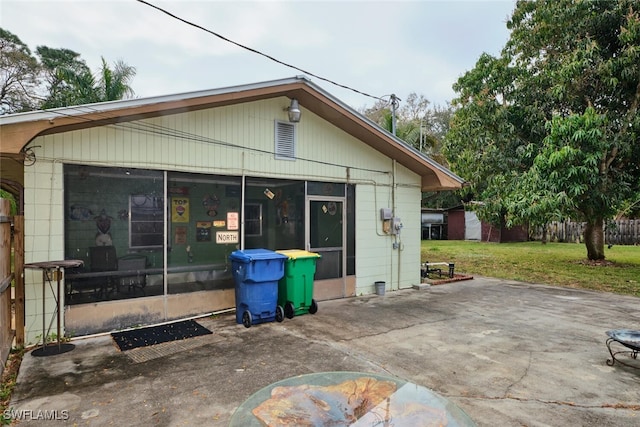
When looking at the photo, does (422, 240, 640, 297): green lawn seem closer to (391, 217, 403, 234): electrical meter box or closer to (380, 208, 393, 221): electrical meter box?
(391, 217, 403, 234): electrical meter box

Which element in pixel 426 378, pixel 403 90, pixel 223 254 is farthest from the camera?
pixel 403 90

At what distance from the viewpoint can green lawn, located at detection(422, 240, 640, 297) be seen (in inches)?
365

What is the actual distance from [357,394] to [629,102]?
12.4 m

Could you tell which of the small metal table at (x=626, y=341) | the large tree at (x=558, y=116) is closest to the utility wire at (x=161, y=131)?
the small metal table at (x=626, y=341)

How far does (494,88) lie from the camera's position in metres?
11.8

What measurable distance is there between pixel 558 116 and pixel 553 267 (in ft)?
16.1

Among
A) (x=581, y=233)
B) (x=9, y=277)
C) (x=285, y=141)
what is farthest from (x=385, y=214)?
(x=581, y=233)

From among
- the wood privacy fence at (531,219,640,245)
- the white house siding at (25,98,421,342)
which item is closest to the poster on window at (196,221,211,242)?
the white house siding at (25,98,421,342)

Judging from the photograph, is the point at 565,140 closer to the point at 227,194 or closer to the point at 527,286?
the point at 527,286

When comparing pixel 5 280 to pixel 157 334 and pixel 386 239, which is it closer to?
pixel 157 334

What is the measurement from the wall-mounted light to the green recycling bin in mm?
2440

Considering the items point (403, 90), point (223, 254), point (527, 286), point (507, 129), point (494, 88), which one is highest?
point (403, 90)

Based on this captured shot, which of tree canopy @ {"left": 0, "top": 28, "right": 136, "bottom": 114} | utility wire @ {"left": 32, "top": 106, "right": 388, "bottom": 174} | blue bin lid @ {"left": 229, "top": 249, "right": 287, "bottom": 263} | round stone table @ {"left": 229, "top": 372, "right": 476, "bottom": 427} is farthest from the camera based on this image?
tree canopy @ {"left": 0, "top": 28, "right": 136, "bottom": 114}

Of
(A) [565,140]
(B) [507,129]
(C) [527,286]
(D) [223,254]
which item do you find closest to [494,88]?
(B) [507,129]
